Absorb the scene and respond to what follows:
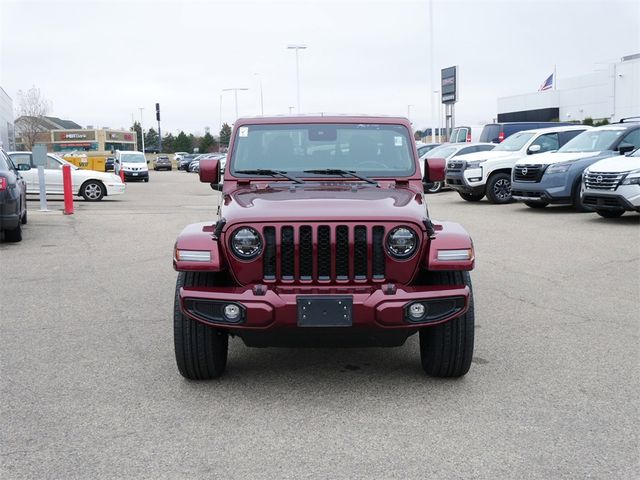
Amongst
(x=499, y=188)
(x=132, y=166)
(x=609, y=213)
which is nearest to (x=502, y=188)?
(x=499, y=188)

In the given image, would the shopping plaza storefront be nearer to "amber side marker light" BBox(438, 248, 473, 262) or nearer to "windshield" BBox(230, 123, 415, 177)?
"windshield" BBox(230, 123, 415, 177)

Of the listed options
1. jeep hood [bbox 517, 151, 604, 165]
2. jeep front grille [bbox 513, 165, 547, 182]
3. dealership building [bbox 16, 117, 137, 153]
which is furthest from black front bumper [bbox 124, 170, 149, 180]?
dealership building [bbox 16, 117, 137, 153]

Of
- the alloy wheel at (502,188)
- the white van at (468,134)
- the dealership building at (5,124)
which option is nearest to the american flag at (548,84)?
the white van at (468,134)

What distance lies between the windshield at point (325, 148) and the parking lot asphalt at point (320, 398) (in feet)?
4.63

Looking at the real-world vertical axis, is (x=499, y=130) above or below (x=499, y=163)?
above

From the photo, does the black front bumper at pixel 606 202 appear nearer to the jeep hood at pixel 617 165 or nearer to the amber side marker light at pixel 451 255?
the jeep hood at pixel 617 165

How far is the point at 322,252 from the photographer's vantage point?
14.7 ft

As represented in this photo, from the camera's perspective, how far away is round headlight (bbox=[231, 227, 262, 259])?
14.7 feet

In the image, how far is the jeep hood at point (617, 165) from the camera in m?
13.3

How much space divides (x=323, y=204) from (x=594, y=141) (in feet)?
42.1

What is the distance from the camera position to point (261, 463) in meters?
3.64

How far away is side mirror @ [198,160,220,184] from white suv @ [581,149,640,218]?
9250mm

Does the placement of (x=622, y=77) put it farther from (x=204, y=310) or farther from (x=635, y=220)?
(x=204, y=310)

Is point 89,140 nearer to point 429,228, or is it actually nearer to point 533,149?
point 533,149
